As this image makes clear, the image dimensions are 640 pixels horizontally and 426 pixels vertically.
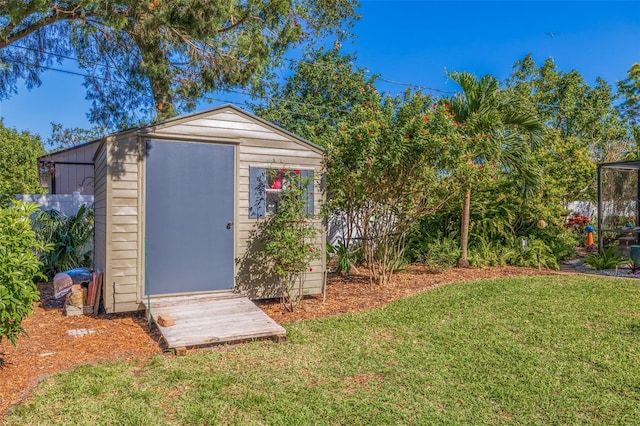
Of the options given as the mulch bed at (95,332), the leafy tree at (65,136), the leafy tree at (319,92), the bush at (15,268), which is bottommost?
the mulch bed at (95,332)

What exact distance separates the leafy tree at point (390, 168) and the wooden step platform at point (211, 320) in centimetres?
204

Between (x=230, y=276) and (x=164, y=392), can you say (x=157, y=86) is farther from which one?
(x=164, y=392)

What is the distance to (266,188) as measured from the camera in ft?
18.5

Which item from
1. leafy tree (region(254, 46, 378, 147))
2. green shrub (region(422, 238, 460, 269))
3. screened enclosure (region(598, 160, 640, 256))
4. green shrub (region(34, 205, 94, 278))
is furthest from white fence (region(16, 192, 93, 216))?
screened enclosure (region(598, 160, 640, 256))

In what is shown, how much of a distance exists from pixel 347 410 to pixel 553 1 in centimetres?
1241

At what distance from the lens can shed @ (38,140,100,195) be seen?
1045 cm

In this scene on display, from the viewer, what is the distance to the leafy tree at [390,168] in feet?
19.6

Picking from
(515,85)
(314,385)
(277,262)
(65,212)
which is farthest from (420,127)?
(515,85)

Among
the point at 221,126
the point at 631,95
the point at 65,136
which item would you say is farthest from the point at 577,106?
the point at 65,136

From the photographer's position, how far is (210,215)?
5.34 m

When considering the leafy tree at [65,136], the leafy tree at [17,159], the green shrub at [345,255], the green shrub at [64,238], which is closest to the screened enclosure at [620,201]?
the green shrub at [345,255]

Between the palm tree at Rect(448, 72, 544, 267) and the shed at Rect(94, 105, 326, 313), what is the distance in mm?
3907

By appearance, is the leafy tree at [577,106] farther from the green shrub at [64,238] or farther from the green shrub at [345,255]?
the green shrub at [64,238]

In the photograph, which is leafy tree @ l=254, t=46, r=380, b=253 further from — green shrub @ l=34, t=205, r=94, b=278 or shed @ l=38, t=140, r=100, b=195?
green shrub @ l=34, t=205, r=94, b=278
